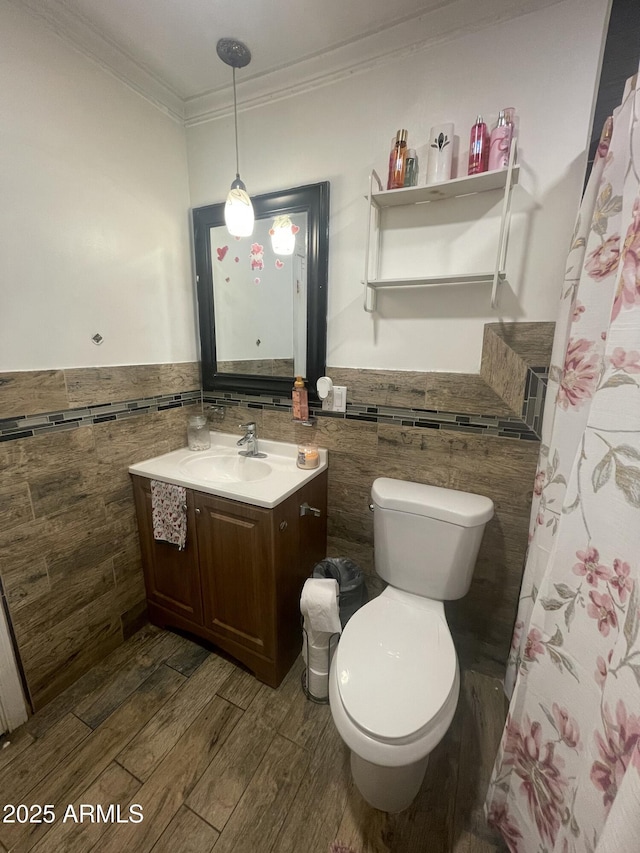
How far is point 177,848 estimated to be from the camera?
0.96 m

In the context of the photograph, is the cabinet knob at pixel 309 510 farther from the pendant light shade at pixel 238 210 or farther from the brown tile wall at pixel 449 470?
the pendant light shade at pixel 238 210

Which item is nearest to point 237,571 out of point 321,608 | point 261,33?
point 321,608

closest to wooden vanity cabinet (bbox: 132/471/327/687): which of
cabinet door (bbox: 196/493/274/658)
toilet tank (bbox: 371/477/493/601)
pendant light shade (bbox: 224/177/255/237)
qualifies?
cabinet door (bbox: 196/493/274/658)

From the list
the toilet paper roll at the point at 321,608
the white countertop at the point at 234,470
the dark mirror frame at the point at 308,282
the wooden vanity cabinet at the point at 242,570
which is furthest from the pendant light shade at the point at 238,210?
the toilet paper roll at the point at 321,608

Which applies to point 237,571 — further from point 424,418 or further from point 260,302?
point 260,302

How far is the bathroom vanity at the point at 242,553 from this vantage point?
1.29m

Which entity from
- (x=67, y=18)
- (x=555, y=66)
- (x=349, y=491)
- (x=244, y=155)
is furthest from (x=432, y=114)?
(x=349, y=491)

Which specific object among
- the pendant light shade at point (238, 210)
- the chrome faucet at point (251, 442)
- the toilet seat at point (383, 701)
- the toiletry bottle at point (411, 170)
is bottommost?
the toilet seat at point (383, 701)

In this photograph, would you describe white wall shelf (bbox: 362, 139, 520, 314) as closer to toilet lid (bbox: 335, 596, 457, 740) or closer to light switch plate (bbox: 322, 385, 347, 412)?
light switch plate (bbox: 322, 385, 347, 412)

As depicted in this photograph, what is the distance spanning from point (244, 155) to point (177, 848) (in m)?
2.52

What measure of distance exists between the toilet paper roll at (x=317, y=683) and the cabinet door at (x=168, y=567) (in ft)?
1.82

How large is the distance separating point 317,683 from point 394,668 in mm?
507

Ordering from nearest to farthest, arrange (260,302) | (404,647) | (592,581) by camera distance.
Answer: (592,581)
(404,647)
(260,302)

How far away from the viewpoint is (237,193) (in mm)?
1319
